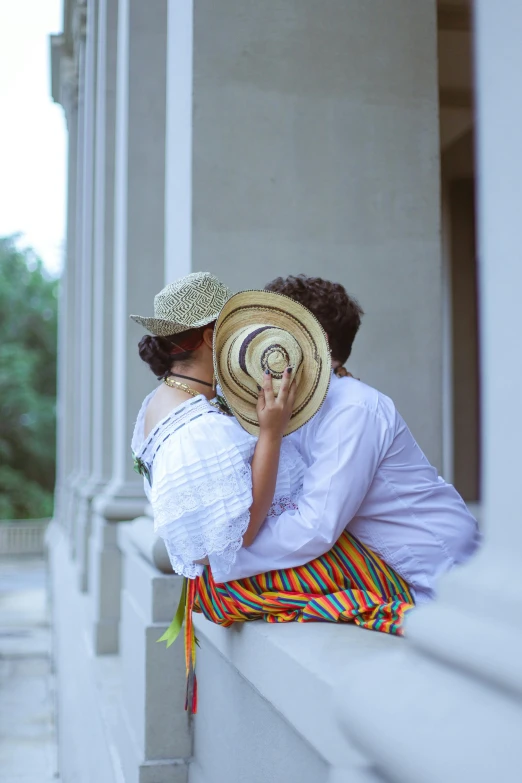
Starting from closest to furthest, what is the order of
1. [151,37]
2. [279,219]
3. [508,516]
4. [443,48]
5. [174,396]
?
[508,516], [174,396], [279,219], [151,37], [443,48]

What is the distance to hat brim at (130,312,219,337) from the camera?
370cm

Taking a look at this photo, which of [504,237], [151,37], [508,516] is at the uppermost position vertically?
[151,37]

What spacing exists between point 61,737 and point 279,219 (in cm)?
496

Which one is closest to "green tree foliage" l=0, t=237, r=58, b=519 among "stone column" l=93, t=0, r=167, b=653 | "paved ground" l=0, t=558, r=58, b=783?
"paved ground" l=0, t=558, r=58, b=783

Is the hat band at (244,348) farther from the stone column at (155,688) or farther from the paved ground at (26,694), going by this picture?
the paved ground at (26,694)

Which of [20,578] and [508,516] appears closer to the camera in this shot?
[508,516]

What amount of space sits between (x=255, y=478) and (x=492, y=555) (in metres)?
1.79

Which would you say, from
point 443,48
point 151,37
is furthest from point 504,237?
point 443,48

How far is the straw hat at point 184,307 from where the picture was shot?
12.1ft

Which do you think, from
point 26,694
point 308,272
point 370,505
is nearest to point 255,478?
point 370,505

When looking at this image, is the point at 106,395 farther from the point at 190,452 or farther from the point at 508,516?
the point at 508,516

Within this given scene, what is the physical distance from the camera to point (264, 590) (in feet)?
11.3

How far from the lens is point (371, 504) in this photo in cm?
342

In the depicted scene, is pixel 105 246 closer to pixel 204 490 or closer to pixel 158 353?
pixel 158 353
